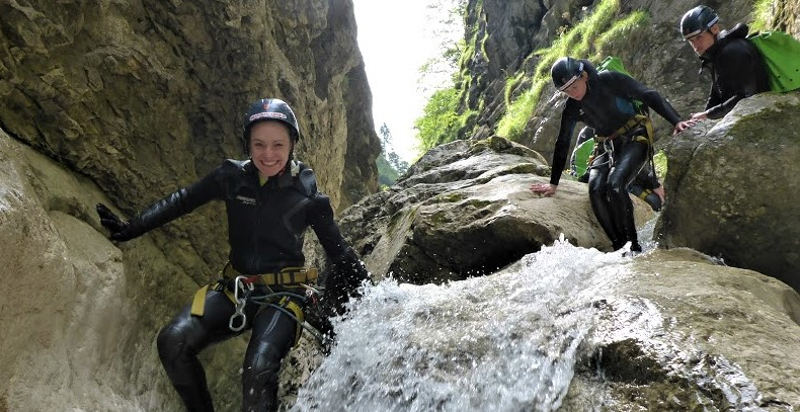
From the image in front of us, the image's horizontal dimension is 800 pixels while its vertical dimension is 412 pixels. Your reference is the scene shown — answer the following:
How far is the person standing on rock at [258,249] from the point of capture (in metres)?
4.11

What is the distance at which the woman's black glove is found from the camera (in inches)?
173

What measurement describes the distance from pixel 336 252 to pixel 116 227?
1989 mm

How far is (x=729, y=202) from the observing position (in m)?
4.95

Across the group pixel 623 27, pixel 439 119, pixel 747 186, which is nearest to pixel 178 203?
pixel 747 186

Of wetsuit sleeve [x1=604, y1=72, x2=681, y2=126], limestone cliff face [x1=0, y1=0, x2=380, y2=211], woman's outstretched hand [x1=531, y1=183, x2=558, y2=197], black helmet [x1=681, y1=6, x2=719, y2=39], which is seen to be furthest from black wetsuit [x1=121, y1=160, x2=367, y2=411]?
black helmet [x1=681, y1=6, x2=719, y2=39]

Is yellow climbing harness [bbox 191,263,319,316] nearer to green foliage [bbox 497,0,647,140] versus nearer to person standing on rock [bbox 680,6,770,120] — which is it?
person standing on rock [bbox 680,6,770,120]

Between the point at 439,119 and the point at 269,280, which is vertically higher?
the point at 439,119

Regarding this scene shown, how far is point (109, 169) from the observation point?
5078mm

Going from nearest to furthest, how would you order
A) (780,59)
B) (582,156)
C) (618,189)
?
1. (780,59)
2. (618,189)
3. (582,156)

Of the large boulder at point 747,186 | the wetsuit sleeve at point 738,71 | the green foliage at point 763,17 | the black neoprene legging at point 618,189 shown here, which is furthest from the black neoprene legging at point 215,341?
the green foliage at point 763,17

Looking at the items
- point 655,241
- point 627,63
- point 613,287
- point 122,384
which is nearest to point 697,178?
point 655,241

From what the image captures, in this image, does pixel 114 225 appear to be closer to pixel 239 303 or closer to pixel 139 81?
pixel 239 303

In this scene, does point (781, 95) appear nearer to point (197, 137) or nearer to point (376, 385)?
point (376, 385)

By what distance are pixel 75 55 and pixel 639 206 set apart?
855 centimetres
